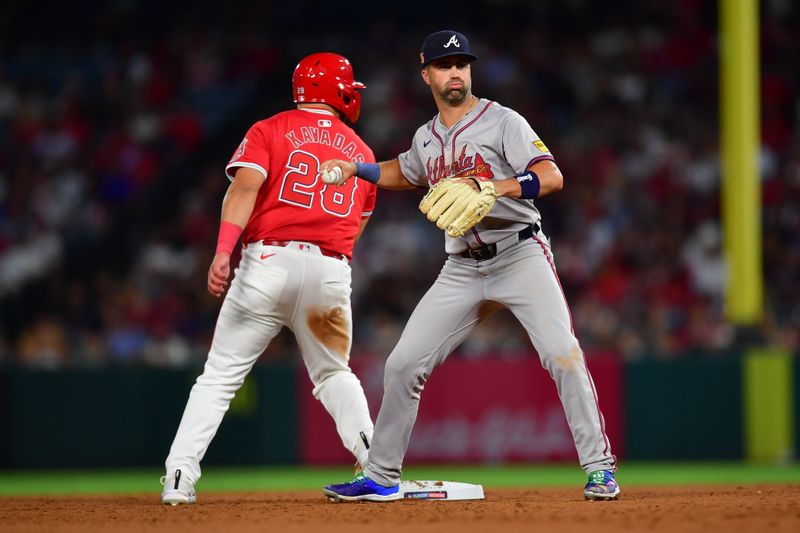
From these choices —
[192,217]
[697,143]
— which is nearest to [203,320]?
[192,217]

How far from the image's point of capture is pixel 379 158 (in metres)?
13.9

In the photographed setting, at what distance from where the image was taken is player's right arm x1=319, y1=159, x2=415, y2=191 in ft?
17.8

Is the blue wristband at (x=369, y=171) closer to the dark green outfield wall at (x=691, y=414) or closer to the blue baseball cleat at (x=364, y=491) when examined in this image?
the blue baseball cleat at (x=364, y=491)

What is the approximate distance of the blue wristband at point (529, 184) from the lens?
514 centimetres

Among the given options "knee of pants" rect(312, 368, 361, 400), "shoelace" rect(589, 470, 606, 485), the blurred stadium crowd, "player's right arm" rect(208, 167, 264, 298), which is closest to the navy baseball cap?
"player's right arm" rect(208, 167, 264, 298)

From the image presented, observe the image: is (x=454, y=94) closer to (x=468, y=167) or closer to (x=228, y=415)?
(x=468, y=167)

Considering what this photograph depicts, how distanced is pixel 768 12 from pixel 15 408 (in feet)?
34.3

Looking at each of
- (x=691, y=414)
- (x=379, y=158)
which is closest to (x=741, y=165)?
(x=691, y=414)

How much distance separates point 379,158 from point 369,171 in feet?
27.2

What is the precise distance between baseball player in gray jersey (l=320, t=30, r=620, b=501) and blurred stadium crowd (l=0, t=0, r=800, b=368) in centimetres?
510

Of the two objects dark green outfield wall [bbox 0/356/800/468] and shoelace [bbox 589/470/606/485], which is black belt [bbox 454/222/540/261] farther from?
Answer: dark green outfield wall [bbox 0/356/800/468]

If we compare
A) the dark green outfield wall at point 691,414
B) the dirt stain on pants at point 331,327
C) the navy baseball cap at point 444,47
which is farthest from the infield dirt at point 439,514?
the dark green outfield wall at point 691,414

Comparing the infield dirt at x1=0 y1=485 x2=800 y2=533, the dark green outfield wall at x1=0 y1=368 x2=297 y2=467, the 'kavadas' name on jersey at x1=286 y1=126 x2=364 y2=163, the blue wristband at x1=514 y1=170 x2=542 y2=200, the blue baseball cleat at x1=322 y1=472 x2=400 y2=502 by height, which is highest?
the 'kavadas' name on jersey at x1=286 y1=126 x2=364 y2=163

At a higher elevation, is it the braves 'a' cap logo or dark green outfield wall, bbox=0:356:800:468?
the braves 'a' cap logo
